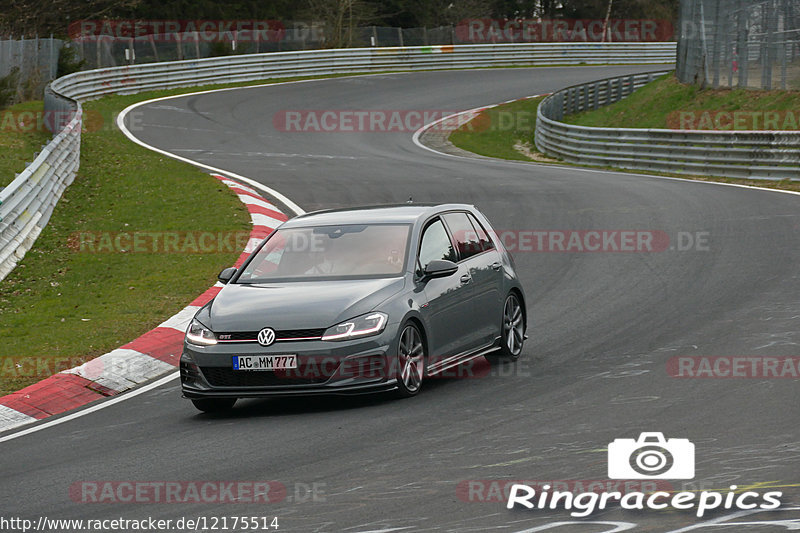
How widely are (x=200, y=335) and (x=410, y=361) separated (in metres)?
1.61

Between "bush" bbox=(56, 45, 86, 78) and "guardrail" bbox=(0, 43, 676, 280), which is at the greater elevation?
"bush" bbox=(56, 45, 86, 78)

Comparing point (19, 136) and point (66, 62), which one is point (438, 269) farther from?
point (66, 62)

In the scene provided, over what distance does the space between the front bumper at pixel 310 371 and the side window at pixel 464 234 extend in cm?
190

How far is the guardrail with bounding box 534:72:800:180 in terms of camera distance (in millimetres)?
24250

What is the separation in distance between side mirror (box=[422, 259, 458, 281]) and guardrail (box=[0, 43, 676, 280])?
294 inches

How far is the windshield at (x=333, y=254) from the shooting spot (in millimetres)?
10039

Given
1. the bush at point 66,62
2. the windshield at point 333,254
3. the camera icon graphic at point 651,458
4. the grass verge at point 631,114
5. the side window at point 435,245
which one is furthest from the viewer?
the bush at point 66,62

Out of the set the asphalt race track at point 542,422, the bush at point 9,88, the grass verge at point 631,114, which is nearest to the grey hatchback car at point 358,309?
the asphalt race track at point 542,422

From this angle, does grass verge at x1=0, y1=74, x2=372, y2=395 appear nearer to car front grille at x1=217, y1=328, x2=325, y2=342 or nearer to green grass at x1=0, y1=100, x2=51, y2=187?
green grass at x1=0, y1=100, x2=51, y2=187

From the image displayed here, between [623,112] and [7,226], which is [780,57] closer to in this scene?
[623,112]

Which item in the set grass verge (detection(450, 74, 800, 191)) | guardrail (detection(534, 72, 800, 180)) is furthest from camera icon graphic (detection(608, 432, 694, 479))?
grass verge (detection(450, 74, 800, 191))

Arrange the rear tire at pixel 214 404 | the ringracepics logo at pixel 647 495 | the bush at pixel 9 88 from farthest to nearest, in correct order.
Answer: the bush at pixel 9 88, the rear tire at pixel 214 404, the ringracepics logo at pixel 647 495

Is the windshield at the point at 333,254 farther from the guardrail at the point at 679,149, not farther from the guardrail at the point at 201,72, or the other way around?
the guardrail at the point at 679,149

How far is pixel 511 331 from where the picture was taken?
36.7ft
